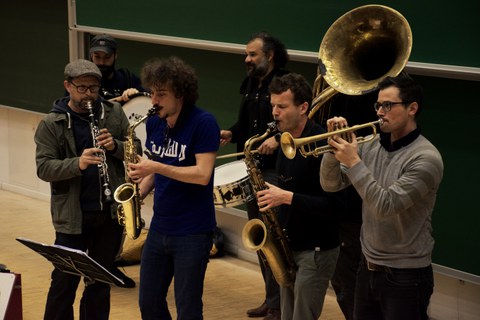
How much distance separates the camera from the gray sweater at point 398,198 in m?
4.50

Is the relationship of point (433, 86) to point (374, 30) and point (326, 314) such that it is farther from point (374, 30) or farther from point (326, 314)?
point (326, 314)

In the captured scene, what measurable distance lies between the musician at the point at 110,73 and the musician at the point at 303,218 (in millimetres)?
2629

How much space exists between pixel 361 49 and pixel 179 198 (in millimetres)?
1619

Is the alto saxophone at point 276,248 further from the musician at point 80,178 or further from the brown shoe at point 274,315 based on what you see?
the brown shoe at point 274,315

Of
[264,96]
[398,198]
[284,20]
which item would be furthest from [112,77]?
[398,198]

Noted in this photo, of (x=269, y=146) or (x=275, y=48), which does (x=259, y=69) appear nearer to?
(x=275, y=48)

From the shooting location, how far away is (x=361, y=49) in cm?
592

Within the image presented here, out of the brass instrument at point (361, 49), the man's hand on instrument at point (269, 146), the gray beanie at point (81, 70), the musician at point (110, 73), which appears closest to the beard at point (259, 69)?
the man's hand on instrument at point (269, 146)

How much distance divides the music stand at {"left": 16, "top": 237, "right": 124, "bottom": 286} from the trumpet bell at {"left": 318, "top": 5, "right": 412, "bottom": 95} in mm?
1860

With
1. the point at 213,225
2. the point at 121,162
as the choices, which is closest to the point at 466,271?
the point at 213,225

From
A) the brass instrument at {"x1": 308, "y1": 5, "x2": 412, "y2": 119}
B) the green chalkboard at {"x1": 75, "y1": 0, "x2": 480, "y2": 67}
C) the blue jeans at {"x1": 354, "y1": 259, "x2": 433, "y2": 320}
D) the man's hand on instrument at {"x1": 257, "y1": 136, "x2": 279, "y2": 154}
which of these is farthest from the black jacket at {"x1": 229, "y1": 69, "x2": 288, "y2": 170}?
the blue jeans at {"x1": 354, "y1": 259, "x2": 433, "y2": 320}

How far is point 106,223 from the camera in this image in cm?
594

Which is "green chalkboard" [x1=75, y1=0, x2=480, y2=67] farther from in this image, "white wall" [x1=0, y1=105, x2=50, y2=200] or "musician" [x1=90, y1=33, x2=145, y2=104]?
"white wall" [x1=0, y1=105, x2=50, y2=200]

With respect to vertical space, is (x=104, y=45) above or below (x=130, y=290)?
above
